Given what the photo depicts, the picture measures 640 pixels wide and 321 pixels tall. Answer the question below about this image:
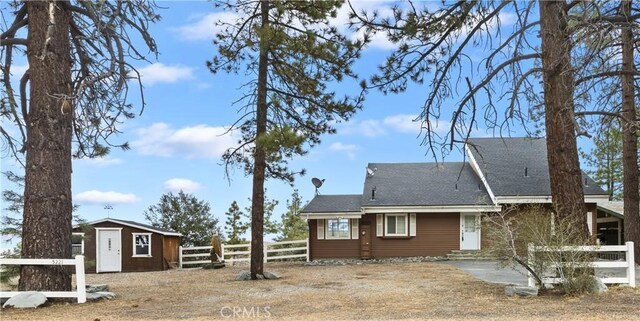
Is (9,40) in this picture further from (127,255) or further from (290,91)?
(127,255)

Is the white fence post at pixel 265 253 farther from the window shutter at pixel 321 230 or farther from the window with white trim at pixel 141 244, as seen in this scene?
the window with white trim at pixel 141 244

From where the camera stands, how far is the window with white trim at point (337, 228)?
85.3 feet

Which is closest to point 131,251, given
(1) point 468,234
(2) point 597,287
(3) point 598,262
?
(1) point 468,234

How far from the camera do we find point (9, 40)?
10.7m

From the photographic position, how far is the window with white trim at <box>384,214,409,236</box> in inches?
1009

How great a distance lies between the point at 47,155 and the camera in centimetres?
1009

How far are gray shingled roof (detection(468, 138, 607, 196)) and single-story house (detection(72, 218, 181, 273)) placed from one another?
15.1 meters

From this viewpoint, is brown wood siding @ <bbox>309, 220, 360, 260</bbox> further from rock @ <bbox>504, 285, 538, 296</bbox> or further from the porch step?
rock @ <bbox>504, 285, 538, 296</bbox>

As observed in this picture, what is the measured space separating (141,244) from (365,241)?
10524mm

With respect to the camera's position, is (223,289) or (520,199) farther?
(520,199)

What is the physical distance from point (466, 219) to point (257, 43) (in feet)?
48.3

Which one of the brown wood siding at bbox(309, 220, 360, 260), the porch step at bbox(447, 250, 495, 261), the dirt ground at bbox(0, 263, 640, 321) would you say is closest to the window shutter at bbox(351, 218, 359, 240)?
the brown wood siding at bbox(309, 220, 360, 260)

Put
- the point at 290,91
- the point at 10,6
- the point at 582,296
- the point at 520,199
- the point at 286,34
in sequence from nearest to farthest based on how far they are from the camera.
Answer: the point at 582,296 → the point at 10,6 → the point at 286,34 → the point at 290,91 → the point at 520,199

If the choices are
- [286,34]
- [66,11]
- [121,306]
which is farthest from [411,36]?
[121,306]
